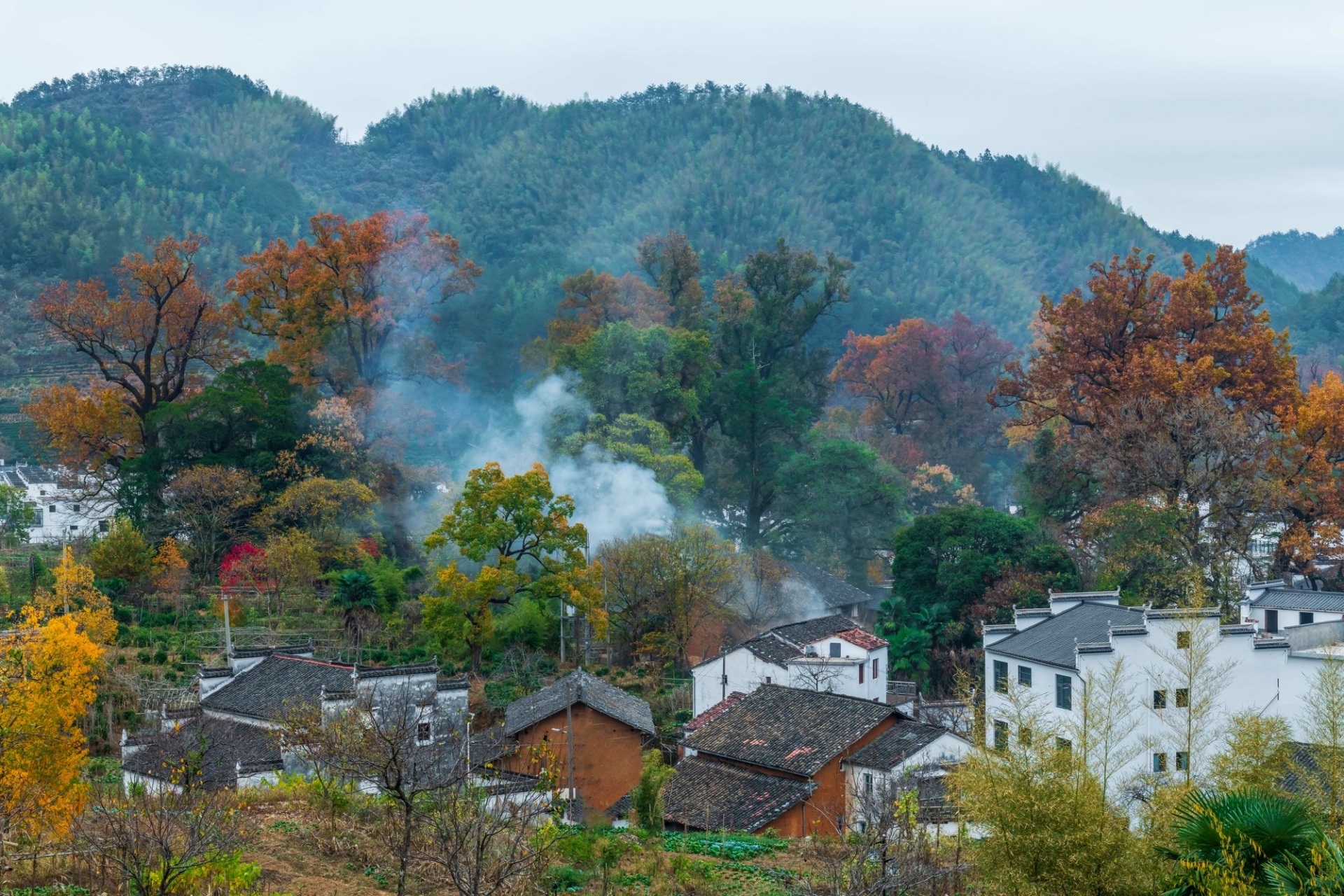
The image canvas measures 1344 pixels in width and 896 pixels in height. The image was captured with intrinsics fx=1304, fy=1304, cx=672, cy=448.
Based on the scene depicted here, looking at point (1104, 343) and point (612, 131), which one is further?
point (612, 131)

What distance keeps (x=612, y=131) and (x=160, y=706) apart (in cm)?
8193

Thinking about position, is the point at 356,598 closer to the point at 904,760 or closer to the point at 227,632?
the point at 227,632

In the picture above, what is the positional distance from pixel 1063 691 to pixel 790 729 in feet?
15.3

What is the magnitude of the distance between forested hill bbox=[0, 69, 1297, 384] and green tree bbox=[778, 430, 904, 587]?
78.7 feet

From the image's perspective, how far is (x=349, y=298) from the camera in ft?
123

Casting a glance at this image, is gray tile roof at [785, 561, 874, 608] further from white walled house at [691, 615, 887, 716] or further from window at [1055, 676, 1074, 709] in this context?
window at [1055, 676, 1074, 709]

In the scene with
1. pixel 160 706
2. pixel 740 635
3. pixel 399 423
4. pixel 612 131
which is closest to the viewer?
pixel 160 706

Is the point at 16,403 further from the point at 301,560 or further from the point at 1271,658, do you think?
the point at 1271,658

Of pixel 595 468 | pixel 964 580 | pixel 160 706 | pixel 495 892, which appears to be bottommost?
pixel 495 892

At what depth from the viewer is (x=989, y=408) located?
56625mm

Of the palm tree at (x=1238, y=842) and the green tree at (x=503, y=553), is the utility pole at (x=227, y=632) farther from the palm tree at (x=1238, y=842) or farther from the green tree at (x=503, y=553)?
the palm tree at (x=1238, y=842)

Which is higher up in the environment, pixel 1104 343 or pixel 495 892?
pixel 1104 343

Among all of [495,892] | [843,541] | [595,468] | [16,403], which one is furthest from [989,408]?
[495,892]

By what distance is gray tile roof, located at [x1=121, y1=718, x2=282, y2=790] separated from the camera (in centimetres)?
1778
